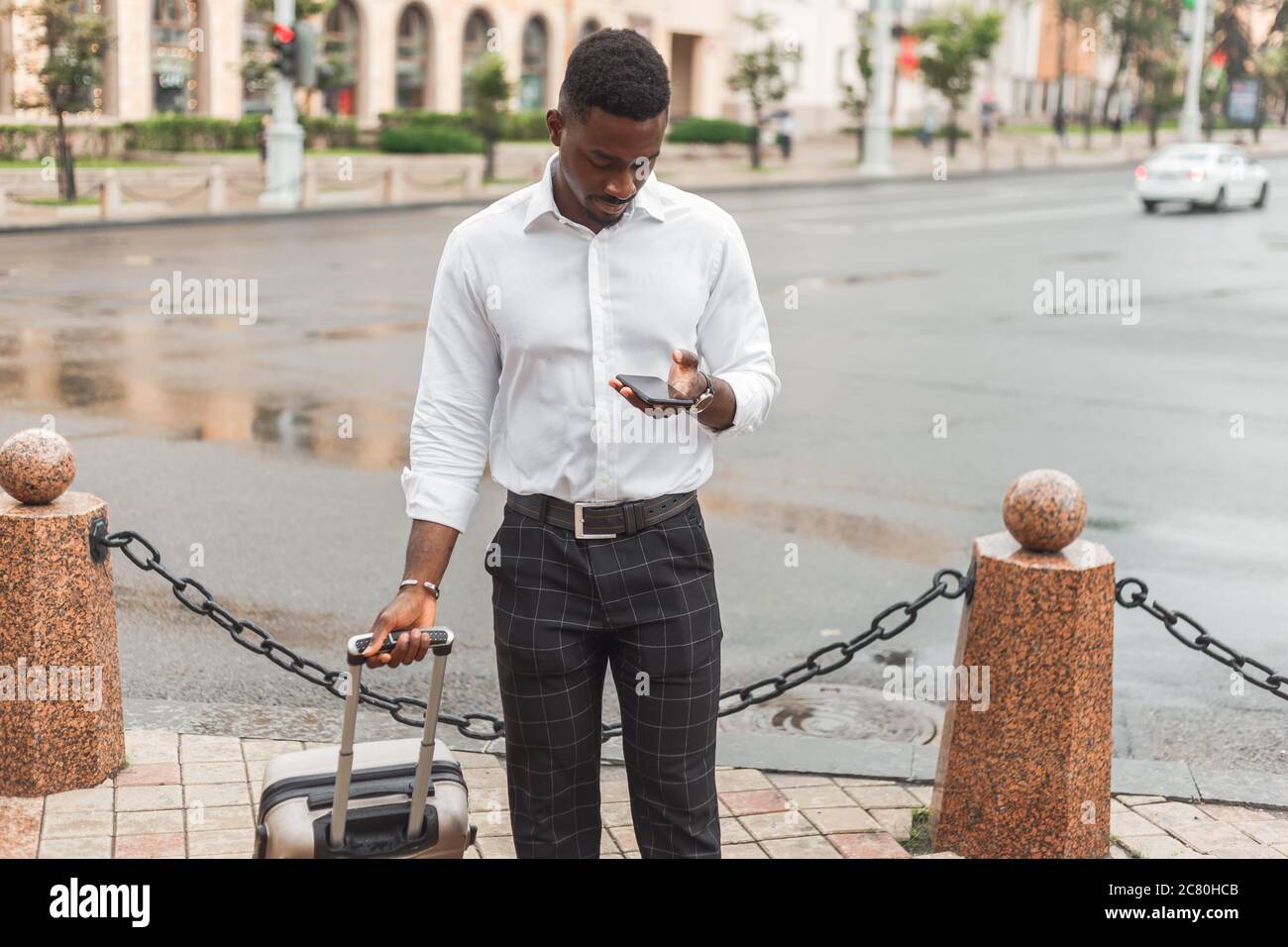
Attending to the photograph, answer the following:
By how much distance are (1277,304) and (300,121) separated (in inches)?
1029

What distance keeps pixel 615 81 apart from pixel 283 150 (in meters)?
27.8

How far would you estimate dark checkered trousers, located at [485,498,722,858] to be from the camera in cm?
326

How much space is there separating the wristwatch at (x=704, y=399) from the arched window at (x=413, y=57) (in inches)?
1972

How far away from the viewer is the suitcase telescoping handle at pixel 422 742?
3.04 m

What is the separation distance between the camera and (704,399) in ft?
9.95

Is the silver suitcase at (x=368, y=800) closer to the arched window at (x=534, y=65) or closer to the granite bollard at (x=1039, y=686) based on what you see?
the granite bollard at (x=1039, y=686)

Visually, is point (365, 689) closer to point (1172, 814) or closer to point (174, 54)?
point (1172, 814)

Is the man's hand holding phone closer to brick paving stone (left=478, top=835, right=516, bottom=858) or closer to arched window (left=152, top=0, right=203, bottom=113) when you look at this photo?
brick paving stone (left=478, top=835, right=516, bottom=858)

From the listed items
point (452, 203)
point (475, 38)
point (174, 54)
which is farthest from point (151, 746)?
point (475, 38)

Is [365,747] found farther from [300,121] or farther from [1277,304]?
[300,121]

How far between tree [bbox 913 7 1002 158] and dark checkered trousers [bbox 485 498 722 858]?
4897 centimetres

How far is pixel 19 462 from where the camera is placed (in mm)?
4617

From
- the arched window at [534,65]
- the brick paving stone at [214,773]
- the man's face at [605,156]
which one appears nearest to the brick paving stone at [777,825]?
the brick paving stone at [214,773]

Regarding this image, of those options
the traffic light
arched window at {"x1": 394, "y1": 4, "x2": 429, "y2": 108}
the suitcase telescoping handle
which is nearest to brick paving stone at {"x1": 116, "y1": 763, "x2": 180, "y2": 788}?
the suitcase telescoping handle
